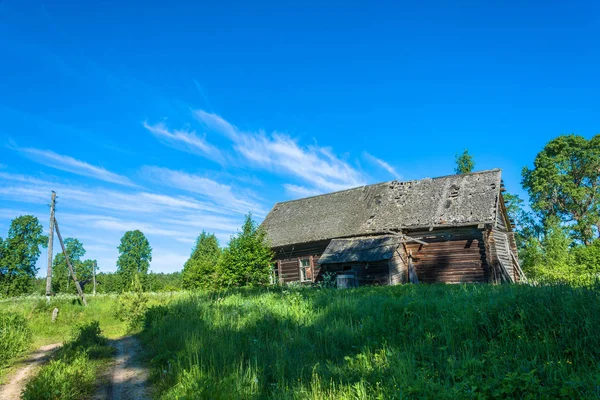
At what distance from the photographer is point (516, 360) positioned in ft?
17.6

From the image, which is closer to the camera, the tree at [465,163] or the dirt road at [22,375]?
the dirt road at [22,375]

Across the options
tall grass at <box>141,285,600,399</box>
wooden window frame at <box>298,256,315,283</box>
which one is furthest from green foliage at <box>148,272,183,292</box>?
tall grass at <box>141,285,600,399</box>

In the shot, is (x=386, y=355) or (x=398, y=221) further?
(x=398, y=221)

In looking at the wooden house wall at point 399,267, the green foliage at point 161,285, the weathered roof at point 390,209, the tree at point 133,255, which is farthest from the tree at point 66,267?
the wooden house wall at point 399,267

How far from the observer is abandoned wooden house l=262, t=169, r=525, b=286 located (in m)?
23.3

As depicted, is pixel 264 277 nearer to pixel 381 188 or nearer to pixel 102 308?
pixel 102 308

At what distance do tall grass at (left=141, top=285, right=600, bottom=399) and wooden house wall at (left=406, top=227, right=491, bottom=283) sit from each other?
1606cm

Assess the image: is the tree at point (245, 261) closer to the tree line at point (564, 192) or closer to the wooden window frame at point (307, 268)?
the wooden window frame at point (307, 268)

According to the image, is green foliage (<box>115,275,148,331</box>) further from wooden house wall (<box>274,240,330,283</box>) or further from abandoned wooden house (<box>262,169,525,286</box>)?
wooden house wall (<box>274,240,330,283</box>)

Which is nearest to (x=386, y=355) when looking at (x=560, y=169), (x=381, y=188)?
(x=381, y=188)

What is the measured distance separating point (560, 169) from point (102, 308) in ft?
132

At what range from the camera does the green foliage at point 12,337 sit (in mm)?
10469

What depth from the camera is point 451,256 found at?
2406 centimetres

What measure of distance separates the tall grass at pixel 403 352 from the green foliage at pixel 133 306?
705 cm
